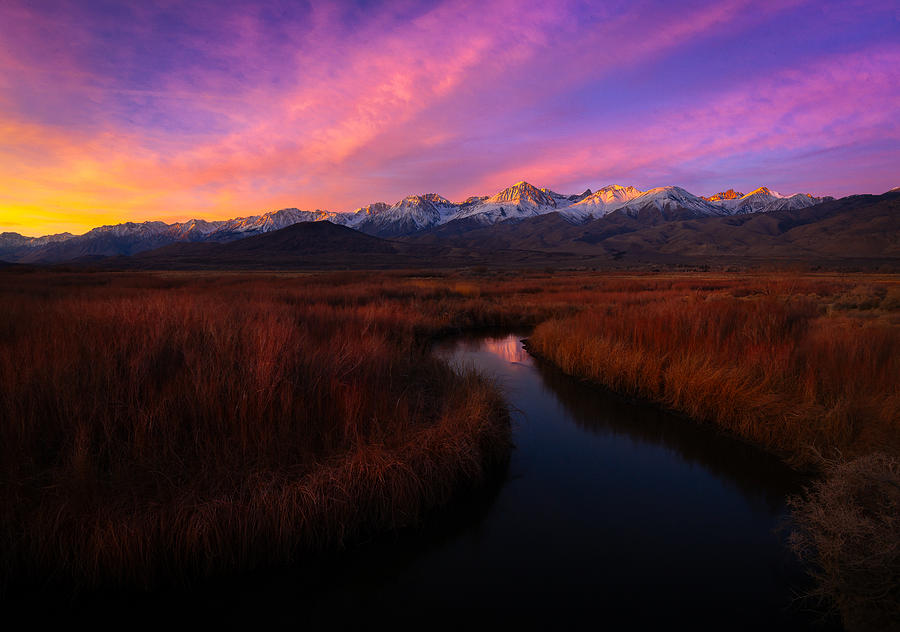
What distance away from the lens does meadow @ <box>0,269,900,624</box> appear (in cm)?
448

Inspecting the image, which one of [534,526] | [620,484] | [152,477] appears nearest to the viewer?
[152,477]

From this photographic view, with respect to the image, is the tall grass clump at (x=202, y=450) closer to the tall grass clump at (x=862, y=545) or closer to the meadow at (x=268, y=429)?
the meadow at (x=268, y=429)

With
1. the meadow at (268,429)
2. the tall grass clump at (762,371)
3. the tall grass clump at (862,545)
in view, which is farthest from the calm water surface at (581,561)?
the tall grass clump at (762,371)

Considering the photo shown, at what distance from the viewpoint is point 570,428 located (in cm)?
959

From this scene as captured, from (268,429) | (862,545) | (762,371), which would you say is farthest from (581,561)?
(762,371)

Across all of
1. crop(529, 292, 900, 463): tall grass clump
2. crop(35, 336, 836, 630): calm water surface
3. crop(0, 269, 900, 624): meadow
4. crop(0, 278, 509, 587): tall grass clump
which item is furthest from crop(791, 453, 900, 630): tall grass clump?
crop(0, 278, 509, 587): tall grass clump

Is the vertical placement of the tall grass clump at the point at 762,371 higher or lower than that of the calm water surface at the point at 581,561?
higher

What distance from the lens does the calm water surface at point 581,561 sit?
182 inches

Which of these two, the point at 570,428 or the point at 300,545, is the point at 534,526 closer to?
the point at 300,545

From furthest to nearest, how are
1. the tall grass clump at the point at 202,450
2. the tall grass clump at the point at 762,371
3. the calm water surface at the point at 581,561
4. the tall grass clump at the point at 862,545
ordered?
the tall grass clump at the point at 762,371 → the calm water surface at the point at 581,561 → the tall grass clump at the point at 202,450 → the tall grass clump at the point at 862,545

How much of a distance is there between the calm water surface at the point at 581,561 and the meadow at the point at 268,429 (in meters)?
0.39

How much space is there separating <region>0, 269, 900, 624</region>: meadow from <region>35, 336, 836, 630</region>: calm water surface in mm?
387

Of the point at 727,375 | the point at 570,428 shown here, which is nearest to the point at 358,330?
the point at 570,428

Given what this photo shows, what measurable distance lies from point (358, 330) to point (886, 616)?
10.9 m
